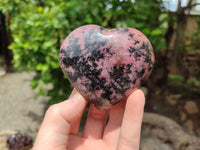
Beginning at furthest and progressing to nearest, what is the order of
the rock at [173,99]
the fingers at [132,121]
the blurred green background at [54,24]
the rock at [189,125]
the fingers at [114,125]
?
the rock at [173,99] → the rock at [189,125] → the blurred green background at [54,24] → the fingers at [114,125] → the fingers at [132,121]

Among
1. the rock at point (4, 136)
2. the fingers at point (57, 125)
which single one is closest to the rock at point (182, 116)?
the fingers at point (57, 125)

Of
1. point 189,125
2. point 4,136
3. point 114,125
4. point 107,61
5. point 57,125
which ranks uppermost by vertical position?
point 107,61

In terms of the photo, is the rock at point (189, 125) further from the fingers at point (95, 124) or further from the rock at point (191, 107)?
the fingers at point (95, 124)

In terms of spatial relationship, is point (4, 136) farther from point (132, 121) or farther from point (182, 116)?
point (182, 116)

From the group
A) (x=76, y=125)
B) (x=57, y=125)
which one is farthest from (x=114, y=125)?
(x=57, y=125)

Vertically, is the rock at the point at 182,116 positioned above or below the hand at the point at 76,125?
below

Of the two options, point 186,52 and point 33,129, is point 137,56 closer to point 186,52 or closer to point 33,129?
point 33,129
